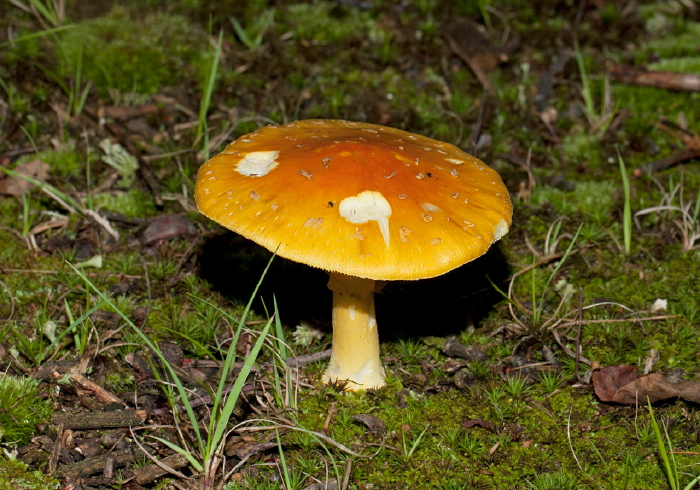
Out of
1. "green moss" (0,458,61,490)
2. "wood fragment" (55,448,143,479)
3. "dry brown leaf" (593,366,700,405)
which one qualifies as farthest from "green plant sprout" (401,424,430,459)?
"green moss" (0,458,61,490)

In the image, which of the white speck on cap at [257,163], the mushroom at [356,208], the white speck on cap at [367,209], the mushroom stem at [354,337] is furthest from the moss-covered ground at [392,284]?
the white speck on cap at [367,209]

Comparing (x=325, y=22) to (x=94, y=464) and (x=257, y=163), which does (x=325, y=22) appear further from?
(x=94, y=464)

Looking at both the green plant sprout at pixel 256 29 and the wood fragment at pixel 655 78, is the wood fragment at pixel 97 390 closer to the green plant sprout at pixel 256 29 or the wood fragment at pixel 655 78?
the green plant sprout at pixel 256 29

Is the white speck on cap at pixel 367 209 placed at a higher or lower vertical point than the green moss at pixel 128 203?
higher

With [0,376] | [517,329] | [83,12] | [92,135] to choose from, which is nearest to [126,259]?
[0,376]

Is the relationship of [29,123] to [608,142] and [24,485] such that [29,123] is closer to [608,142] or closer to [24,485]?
[24,485]

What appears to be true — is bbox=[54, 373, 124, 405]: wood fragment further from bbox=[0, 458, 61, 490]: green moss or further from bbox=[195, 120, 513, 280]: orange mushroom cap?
bbox=[195, 120, 513, 280]: orange mushroom cap

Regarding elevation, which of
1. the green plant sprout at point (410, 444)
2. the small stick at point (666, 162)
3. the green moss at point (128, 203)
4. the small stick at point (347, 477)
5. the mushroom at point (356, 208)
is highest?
the mushroom at point (356, 208)
